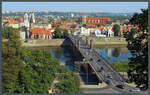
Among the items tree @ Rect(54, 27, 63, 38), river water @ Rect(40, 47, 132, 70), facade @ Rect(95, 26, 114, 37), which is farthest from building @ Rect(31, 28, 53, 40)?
facade @ Rect(95, 26, 114, 37)

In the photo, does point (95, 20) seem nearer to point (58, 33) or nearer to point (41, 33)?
point (41, 33)

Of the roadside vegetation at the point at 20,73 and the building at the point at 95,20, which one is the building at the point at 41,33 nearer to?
the building at the point at 95,20

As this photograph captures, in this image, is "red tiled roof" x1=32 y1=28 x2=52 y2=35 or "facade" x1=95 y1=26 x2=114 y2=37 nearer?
"facade" x1=95 y1=26 x2=114 y2=37

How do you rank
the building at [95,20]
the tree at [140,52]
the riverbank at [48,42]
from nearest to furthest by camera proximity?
the tree at [140,52] → the building at [95,20] → the riverbank at [48,42]

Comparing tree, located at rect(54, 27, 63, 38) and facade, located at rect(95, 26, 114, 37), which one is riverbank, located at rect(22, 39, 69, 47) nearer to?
tree, located at rect(54, 27, 63, 38)

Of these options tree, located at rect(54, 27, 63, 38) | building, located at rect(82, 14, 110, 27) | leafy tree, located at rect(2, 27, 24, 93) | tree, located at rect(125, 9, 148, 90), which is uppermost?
building, located at rect(82, 14, 110, 27)

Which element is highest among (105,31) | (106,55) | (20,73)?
(105,31)

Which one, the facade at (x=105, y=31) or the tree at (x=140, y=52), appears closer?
the tree at (x=140, y=52)

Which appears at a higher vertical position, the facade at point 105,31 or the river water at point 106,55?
the facade at point 105,31

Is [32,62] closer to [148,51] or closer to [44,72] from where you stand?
[44,72]

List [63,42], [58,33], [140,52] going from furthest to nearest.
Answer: [58,33] < [63,42] < [140,52]

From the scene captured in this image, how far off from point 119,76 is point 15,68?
3207mm

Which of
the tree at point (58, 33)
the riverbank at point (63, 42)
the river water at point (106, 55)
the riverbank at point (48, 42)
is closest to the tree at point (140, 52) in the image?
the river water at point (106, 55)

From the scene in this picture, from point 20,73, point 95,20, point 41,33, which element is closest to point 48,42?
point 41,33
